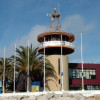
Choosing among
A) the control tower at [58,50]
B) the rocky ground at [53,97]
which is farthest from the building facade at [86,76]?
the rocky ground at [53,97]

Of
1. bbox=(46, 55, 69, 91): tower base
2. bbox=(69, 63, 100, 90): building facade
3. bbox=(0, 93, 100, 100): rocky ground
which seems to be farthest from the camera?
bbox=(69, 63, 100, 90): building facade

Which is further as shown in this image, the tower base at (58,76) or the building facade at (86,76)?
the building facade at (86,76)

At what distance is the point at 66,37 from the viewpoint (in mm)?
48750

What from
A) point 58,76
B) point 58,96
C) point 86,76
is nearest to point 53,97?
point 58,96

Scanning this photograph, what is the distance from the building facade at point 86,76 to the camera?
5156 cm

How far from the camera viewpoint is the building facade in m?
51.6

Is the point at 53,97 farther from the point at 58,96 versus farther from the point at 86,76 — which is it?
the point at 86,76

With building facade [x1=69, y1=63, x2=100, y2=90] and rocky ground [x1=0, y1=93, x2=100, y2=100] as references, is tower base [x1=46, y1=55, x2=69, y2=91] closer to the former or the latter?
building facade [x1=69, y1=63, x2=100, y2=90]

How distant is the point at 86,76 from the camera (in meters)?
52.5

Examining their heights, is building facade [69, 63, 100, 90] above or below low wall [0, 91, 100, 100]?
above

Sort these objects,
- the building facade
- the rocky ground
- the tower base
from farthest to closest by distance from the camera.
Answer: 1. the building facade
2. the tower base
3. the rocky ground

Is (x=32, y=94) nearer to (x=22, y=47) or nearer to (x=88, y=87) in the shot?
(x=22, y=47)

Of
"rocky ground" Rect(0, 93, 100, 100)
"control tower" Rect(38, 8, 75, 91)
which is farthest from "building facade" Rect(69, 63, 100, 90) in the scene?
"rocky ground" Rect(0, 93, 100, 100)

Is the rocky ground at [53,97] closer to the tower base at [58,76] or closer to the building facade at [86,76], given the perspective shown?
the tower base at [58,76]
